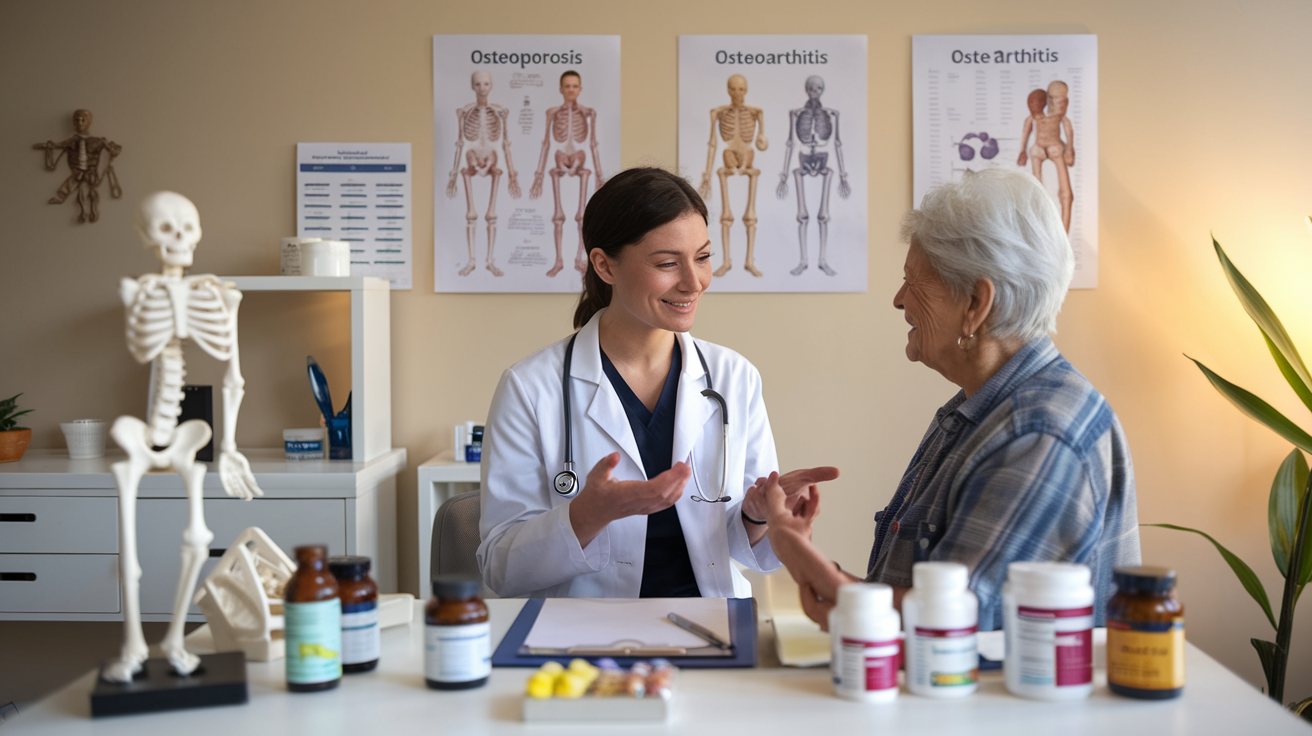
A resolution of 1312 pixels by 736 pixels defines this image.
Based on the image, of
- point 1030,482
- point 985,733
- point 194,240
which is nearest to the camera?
point 985,733

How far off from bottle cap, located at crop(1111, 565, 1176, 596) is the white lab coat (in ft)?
3.35

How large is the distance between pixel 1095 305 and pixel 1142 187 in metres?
0.43

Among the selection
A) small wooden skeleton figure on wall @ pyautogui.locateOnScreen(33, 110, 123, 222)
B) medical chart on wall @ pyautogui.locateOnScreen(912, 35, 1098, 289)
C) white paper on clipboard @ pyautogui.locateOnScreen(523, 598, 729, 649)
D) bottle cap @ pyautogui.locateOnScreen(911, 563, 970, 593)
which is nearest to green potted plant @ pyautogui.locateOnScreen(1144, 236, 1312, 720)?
medical chart on wall @ pyautogui.locateOnScreen(912, 35, 1098, 289)

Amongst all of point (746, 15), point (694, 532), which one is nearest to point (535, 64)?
point (746, 15)

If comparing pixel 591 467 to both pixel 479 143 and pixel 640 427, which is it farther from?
pixel 479 143

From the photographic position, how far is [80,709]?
1110 millimetres

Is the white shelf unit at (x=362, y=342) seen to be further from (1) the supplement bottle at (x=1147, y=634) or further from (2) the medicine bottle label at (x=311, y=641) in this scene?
(1) the supplement bottle at (x=1147, y=634)

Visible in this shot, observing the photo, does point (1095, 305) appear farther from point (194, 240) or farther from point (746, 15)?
point (194, 240)

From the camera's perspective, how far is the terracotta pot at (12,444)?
3062 millimetres

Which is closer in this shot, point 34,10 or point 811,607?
point 811,607

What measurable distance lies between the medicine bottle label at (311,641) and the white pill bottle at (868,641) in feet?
1.93

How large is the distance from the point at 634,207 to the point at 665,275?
16 cm

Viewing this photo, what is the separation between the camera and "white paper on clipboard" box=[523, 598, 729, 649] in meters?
1.31

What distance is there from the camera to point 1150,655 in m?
1.08
